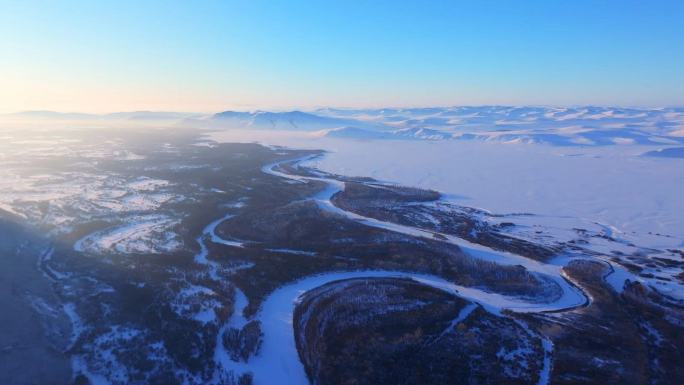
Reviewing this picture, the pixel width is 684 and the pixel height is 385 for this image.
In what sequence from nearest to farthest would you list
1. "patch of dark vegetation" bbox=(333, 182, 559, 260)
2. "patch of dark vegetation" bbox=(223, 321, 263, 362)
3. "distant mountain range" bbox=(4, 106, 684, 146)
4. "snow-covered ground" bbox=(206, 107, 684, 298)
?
1. "patch of dark vegetation" bbox=(223, 321, 263, 362)
2. "patch of dark vegetation" bbox=(333, 182, 559, 260)
3. "snow-covered ground" bbox=(206, 107, 684, 298)
4. "distant mountain range" bbox=(4, 106, 684, 146)

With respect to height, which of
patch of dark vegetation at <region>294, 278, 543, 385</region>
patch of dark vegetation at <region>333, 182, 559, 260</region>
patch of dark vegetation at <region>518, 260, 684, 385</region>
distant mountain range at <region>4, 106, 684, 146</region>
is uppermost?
distant mountain range at <region>4, 106, 684, 146</region>

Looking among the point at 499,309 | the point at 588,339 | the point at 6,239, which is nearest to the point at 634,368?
the point at 588,339

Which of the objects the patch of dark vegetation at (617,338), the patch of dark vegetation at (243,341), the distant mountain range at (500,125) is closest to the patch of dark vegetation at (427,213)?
the patch of dark vegetation at (617,338)

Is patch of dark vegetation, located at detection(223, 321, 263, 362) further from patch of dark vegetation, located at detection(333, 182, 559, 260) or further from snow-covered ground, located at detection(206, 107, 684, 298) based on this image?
patch of dark vegetation, located at detection(333, 182, 559, 260)

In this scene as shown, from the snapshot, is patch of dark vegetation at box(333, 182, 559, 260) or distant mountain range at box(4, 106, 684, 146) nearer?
patch of dark vegetation at box(333, 182, 559, 260)

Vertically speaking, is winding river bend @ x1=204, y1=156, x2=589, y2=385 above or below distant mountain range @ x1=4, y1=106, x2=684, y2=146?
below

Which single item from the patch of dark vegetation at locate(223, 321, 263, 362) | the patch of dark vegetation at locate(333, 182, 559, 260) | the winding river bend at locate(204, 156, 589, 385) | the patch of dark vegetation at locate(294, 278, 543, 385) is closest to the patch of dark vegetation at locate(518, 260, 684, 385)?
the winding river bend at locate(204, 156, 589, 385)

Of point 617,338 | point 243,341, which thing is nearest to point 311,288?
point 243,341

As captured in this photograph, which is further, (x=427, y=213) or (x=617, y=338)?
(x=427, y=213)

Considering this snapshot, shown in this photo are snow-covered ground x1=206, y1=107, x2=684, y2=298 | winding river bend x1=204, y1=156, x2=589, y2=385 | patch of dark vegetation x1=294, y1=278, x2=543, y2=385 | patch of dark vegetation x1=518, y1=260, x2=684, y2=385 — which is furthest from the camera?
snow-covered ground x1=206, y1=107, x2=684, y2=298

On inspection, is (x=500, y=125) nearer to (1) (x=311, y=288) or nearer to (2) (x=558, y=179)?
(2) (x=558, y=179)
